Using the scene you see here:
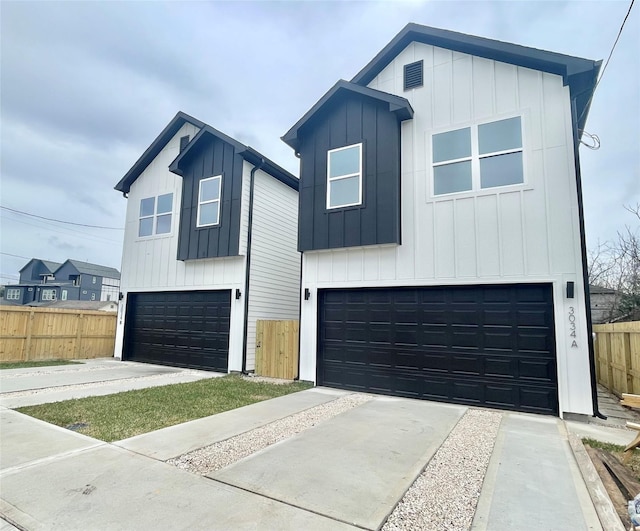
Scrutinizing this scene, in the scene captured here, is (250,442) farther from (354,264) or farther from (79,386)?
(79,386)

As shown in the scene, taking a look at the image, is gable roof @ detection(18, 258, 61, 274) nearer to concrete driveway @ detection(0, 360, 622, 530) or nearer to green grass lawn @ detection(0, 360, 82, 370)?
green grass lawn @ detection(0, 360, 82, 370)

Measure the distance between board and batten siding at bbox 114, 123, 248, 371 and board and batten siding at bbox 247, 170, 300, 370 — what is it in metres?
0.46

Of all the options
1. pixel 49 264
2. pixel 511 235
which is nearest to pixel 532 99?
pixel 511 235

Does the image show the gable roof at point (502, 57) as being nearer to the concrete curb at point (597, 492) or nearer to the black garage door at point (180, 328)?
the concrete curb at point (597, 492)

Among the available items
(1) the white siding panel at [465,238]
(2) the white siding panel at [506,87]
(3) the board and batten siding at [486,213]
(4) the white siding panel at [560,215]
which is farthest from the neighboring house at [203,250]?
(4) the white siding panel at [560,215]

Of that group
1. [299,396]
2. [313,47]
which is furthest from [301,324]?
[313,47]

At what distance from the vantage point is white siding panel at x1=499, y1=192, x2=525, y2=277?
670 cm

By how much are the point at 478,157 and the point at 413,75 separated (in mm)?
2645

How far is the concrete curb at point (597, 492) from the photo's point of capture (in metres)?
2.76

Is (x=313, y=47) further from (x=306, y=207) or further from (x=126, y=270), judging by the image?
(x=126, y=270)

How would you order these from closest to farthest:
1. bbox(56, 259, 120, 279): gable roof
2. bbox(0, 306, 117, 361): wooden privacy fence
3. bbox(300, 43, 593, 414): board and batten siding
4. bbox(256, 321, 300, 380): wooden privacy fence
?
bbox(300, 43, 593, 414): board and batten siding < bbox(256, 321, 300, 380): wooden privacy fence < bbox(0, 306, 117, 361): wooden privacy fence < bbox(56, 259, 120, 279): gable roof

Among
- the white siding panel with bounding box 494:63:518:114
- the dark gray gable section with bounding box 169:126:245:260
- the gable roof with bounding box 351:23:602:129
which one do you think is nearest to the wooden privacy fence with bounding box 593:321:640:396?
the gable roof with bounding box 351:23:602:129

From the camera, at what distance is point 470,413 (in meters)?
6.32

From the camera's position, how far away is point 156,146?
504 inches
